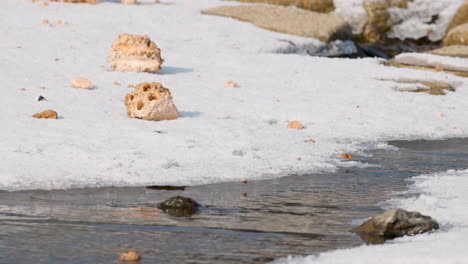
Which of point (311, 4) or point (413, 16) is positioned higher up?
point (311, 4)

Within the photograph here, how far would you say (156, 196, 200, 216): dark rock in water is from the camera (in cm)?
581

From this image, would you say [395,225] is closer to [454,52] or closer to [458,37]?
[454,52]

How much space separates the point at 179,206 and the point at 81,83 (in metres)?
5.96

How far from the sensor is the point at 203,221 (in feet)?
18.1

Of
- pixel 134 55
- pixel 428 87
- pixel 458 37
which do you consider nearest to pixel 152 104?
pixel 134 55

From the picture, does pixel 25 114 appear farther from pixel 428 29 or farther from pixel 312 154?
pixel 428 29

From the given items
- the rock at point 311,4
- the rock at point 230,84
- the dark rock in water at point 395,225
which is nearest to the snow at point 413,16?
the rock at point 311,4

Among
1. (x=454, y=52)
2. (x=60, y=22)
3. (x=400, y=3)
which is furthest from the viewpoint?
(x=400, y=3)

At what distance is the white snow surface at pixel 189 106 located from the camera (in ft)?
24.6

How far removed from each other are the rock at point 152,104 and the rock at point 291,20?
28.9 ft

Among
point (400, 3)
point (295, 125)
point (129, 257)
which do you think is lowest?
point (295, 125)

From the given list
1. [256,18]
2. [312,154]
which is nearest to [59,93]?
[312,154]

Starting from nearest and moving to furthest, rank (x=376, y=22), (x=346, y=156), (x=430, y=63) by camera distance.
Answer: (x=346, y=156), (x=430, y=63), (x=376, y=22)

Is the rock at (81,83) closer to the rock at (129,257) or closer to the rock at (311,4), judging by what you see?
the rock at (129,257)
